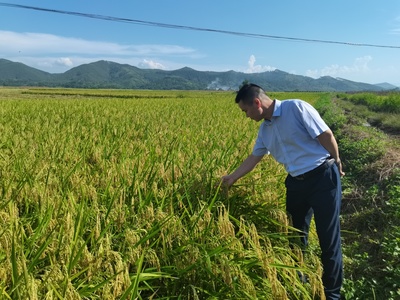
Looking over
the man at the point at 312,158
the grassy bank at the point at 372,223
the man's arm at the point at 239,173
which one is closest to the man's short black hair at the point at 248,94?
the man at the point at 312,158

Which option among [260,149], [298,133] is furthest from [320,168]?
[260,149]

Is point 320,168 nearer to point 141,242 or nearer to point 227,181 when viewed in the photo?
point 227,181

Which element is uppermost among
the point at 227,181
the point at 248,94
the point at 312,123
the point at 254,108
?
the point at 248,94

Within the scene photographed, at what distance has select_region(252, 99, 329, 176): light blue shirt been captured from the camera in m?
→ 2.89

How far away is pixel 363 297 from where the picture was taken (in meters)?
3.18

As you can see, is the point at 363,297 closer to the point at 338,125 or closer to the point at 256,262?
the point at 256,262

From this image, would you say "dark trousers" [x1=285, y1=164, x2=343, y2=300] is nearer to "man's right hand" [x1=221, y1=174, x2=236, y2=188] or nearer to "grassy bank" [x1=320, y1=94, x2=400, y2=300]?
"grassy bank" [x1=320, y1=94, x2=400, y2=300]

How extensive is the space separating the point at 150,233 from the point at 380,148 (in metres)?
7.14

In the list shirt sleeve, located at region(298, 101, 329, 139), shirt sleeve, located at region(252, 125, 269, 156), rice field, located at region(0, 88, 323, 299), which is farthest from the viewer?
shirt sleeve, located at region(252, 125, 269, 156)

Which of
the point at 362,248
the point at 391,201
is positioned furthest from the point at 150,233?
the point at 391,201

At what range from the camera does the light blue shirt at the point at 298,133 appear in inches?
114

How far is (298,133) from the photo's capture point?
2977mm

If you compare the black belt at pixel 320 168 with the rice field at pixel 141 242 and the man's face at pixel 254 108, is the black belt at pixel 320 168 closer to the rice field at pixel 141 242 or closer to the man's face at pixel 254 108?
the rice field at pixel 141 242

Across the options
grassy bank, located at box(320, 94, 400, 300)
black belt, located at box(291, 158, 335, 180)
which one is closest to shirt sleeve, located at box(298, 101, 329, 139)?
black belt, located at box(291, 158, 335, 180)
